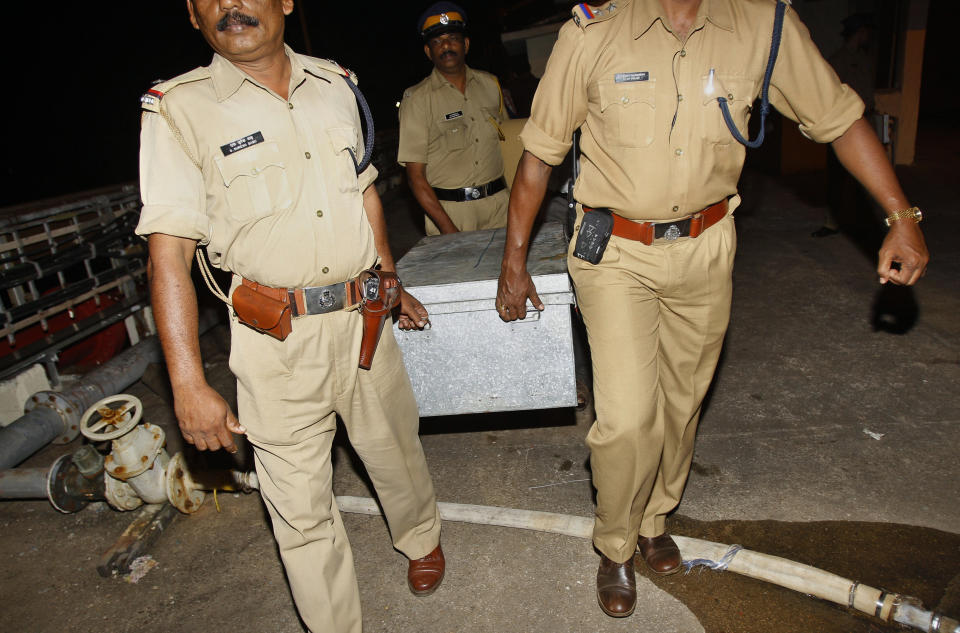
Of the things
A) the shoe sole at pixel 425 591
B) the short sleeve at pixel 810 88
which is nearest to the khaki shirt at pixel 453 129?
the short sleeve at pixel 810 88

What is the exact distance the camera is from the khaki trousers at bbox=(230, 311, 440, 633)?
1872 mm

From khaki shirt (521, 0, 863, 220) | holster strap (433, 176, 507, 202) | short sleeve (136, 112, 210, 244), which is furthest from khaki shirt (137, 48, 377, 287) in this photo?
holster strap (433, 176, 507, 202)

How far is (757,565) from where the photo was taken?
220 centimetres

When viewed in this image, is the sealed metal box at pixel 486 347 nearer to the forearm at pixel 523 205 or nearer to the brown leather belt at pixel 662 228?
the forearm at pixel 523 205

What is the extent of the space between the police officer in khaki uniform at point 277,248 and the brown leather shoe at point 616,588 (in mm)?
839

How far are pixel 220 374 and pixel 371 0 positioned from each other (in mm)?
32625

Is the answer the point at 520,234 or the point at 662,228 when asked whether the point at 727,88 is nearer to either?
the point at 662,228

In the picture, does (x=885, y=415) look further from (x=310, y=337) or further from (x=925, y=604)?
(x=310, y=337)

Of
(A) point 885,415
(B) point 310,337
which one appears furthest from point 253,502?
(A) point 885,415

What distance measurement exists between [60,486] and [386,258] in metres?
2.00

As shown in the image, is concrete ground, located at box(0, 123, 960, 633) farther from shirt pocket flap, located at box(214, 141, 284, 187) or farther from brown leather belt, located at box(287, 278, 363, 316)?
shirt pocket flap, located at box(214, 141, 284, 187)

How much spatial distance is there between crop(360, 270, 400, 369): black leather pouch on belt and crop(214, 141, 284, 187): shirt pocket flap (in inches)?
17.0

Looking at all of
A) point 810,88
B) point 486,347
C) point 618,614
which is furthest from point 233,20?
point 618,614

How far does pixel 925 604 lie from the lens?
2.09 meters
